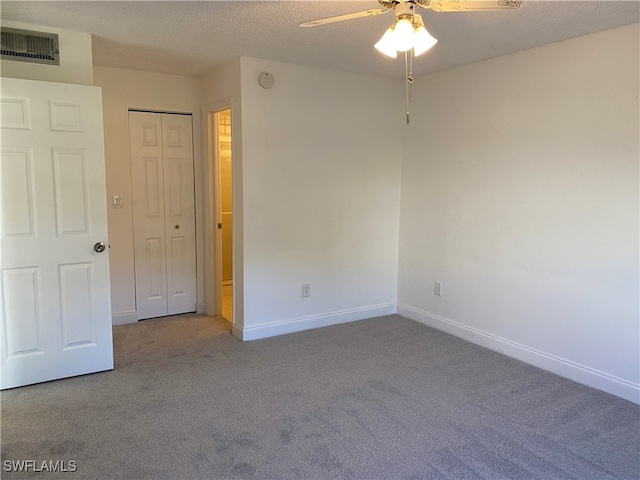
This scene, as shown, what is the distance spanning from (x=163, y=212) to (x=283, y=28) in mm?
2330

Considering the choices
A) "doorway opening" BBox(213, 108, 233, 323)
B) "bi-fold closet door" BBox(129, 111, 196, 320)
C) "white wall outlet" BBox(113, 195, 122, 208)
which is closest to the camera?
"white wall outlet" BBox(113, 195, 122, 208)

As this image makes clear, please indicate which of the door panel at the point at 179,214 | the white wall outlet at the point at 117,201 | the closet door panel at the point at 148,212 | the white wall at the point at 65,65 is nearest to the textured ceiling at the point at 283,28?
the white wall at the point at 65,65

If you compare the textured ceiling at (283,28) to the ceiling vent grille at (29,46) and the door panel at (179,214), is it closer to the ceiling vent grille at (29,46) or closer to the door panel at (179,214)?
the ceiling vent grille at (29,46)

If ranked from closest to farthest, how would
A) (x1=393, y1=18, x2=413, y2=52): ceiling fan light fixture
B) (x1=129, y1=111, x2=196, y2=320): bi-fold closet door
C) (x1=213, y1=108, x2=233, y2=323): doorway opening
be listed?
(x1=393, y1=18, x2=413, y2=52): ceiling fan light fixture < (x1=129, y1=111, x2=196, y2=320): bi-fold closet door < (x1=213, y1=108, x2=233, y2=323): doorway opening

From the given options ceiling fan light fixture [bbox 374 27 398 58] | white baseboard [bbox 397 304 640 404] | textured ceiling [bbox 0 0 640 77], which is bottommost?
white baseboard [bbox 397 304 640 404]

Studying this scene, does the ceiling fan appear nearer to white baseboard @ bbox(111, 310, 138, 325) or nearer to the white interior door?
the white interior door

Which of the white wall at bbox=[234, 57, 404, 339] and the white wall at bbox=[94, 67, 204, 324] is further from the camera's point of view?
the white wall at bbox=[94, 67, 204, 324]

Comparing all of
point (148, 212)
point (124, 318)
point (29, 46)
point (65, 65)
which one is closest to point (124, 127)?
point (148, 212)

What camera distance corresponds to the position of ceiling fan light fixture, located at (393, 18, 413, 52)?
2041 millimetres

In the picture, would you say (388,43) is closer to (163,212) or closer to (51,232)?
(51,232)

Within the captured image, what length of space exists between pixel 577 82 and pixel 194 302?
13.0 feet

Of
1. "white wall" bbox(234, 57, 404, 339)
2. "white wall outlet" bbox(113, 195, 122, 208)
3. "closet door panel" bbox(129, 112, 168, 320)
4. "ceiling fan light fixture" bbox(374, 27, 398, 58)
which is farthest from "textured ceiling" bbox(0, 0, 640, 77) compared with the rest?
"white wall outlet" bbox(113, 195, 122, 208)

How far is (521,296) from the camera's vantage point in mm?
3648

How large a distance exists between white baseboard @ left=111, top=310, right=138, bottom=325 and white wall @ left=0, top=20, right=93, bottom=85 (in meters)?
2.22
